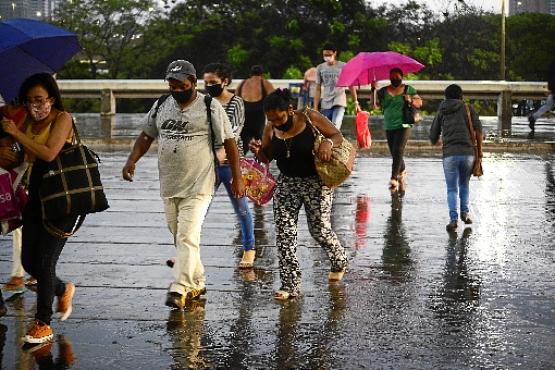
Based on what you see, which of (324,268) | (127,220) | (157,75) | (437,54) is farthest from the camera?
(157,75)

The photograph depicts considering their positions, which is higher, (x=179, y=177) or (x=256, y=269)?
(x=179, y=177)

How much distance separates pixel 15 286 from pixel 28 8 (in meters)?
44.0

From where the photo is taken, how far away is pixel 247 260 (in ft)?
29.8

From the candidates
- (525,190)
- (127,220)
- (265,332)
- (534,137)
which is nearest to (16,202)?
(265,332)

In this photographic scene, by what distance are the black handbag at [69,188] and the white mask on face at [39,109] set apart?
0.24 meters

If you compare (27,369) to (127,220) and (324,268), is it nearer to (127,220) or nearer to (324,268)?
(324,268)

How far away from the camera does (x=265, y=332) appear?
6.86 meters

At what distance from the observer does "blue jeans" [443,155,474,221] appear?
11.4 m

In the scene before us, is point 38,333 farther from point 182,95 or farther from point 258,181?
point 258,181

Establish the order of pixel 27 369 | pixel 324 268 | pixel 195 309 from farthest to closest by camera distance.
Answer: pixel 324 268, pixel 195 309, pixel 27 369

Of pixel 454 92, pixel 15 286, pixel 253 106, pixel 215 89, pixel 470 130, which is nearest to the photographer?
pixel 15 286

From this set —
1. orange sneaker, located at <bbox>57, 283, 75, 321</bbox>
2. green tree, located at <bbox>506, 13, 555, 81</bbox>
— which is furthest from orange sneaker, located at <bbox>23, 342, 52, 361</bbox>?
green tree, located at <bbox>506, 13, 555, 81</bbox>

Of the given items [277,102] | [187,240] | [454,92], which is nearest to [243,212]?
[187,240]

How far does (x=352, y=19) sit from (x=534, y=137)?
22905mm
